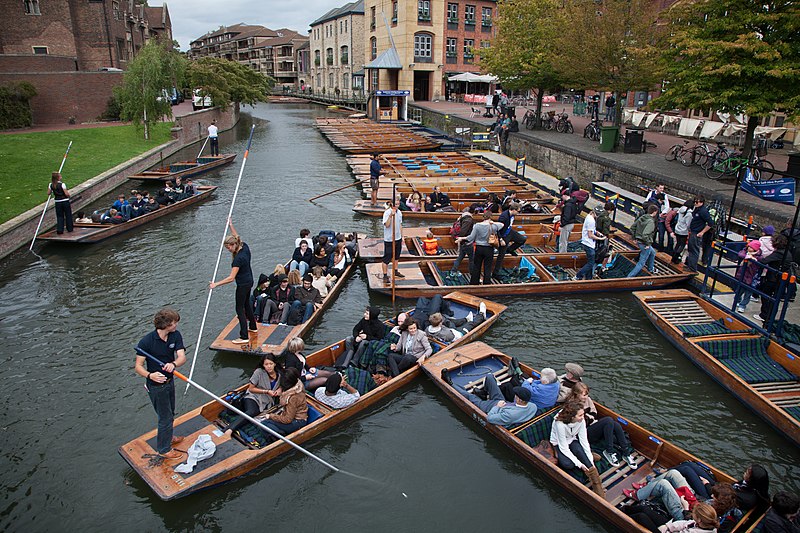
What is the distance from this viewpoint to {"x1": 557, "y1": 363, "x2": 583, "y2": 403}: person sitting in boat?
292 inches

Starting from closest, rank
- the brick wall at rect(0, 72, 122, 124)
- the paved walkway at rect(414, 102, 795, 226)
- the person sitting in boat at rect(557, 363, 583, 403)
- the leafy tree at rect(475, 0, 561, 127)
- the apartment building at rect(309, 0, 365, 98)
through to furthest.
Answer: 1. the person sitting in boat at rect(557, 363, 583, 403)
2. the paved walkway at rect(414, 102, 795, 226)
3. the leafy tree at rect(475, 0, 561, 127)
4. the brick wall at rect(0, 72, 122, 124)
5. the apartment building at rect(309, 0, 365, 98)

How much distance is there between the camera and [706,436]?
26.0 ft

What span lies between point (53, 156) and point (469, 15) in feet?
140

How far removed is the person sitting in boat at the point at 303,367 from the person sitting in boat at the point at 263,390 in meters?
0.26

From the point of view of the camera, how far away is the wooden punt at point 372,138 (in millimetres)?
32375

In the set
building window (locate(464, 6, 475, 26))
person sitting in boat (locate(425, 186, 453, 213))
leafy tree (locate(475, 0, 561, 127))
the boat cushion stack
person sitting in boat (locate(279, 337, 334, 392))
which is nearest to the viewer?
person sitting in boat (locate(279, 337, 334, 392))

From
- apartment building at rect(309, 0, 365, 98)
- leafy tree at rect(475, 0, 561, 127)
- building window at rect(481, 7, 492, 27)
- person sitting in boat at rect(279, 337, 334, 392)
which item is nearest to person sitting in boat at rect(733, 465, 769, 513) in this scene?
person sitting in boat at rect(279, 337, 334, 392)

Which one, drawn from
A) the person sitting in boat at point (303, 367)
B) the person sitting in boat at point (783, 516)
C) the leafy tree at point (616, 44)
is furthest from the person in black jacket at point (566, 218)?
the leafy tree at point (616, 44)

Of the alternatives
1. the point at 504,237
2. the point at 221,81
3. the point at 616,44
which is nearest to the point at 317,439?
the point at 504,237

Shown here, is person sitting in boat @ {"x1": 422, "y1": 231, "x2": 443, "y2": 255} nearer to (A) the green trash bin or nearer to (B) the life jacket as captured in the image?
(B) the life jacket

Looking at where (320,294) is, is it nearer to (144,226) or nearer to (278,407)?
(278,407)

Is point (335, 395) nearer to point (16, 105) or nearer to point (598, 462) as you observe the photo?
point (598, 462)

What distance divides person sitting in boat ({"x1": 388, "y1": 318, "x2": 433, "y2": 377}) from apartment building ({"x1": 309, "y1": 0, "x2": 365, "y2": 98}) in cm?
5839

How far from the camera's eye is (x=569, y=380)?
7.55 metres
